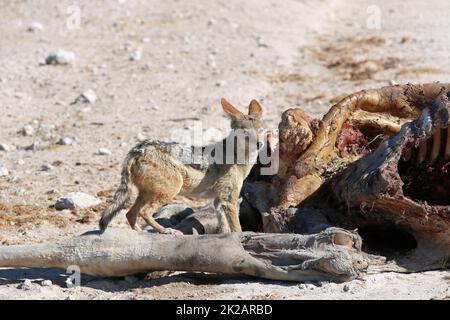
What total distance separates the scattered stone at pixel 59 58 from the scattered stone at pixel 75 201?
6348 mm

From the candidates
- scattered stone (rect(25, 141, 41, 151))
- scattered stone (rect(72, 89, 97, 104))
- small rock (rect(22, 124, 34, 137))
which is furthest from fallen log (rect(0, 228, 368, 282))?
scattered stone (rect(72, 89, 97, 104))

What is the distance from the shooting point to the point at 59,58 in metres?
15.3

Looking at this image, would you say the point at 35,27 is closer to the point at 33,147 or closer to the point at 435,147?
the point at 33,147

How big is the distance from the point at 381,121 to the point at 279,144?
98cm

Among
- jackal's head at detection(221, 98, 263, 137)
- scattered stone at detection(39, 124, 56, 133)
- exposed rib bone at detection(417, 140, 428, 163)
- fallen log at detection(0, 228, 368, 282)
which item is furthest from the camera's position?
scattered stone at detection(39, 124, 56, 133)

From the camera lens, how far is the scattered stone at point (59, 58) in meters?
15.3

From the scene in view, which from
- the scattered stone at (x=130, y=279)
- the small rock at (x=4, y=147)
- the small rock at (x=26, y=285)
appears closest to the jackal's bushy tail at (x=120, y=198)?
the scattered stone at (x=130, y=279)

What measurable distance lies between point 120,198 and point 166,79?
7462 millimetres

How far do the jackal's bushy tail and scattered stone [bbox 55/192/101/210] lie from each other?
182 centimetres

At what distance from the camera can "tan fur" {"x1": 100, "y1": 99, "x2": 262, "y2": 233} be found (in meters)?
7.56

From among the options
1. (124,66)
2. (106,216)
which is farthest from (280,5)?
(106,216)

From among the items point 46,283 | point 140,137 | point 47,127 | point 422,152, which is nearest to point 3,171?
point 47,127

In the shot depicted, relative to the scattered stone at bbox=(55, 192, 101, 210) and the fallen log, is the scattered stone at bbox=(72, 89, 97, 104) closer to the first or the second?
the scattered stone at bbox=(55, 192, 101, 210)

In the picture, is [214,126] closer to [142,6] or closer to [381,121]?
[381,121]
